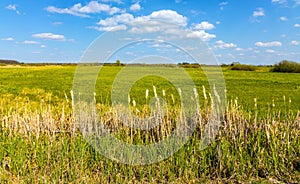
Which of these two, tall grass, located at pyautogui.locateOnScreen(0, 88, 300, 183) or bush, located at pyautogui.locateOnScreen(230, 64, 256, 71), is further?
bush, located at pyautogui.locateOnScreen(230, 64, 256, 71)

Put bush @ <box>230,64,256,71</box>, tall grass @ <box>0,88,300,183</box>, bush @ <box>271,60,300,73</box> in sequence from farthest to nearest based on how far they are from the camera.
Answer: bush @ <box>230,64,256,71</box> → bush @ <box>271,60,300,73</box> → tall grass @ <box>0,88,300,183</box>

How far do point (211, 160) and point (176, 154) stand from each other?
48cm

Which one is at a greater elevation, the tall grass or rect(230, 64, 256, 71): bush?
rect(230, 64, 256, 71): bush

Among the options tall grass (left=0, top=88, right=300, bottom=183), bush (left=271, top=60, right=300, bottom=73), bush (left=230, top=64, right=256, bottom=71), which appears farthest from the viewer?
bush (left=230, top=64, right=256, bottom=71)

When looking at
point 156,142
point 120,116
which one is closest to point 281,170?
point 156,142

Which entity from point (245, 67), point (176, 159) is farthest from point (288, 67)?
point (176, 159)

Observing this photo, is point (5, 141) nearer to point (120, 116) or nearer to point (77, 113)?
point (77, 113)

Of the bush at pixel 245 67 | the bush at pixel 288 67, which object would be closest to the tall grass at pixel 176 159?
the bush at pixel 288 67

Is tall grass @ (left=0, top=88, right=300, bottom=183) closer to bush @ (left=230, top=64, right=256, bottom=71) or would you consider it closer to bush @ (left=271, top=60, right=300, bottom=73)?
bush @ (left=271, top=60, right=300, bottom=73)

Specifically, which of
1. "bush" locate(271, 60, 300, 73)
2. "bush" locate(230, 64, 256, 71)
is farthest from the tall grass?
"bush" locate(230, 64, 256, 71)

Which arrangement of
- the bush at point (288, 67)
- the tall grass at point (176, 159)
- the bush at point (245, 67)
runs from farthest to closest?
the bush at point (245, 67) → the bush at point (288, 67) → the tall grass at point (176, 159)

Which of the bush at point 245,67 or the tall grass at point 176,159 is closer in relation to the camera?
the tall grass at point 176,159

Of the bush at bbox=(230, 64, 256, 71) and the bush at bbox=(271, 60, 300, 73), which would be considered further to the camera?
the bush at bbox=(230, 64, 256, 71)

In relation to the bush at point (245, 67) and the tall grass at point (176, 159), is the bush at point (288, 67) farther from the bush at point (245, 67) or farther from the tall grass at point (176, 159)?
the tall grass at point (176, 159)
